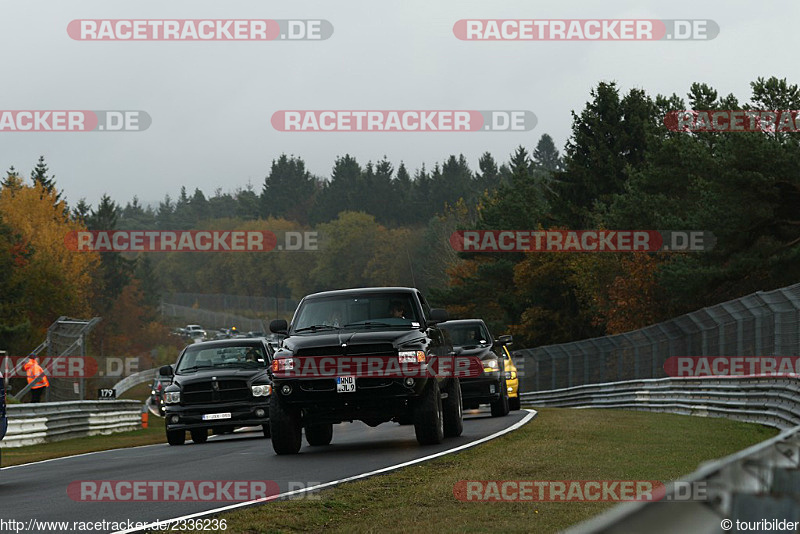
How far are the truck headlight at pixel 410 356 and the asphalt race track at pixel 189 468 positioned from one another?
109cm

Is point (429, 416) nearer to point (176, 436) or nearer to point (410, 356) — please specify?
A: point (410, 356)

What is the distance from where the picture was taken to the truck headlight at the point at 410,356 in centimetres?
1542

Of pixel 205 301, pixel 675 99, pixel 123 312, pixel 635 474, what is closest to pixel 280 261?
pixel 205 301

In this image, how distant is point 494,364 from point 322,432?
21.8ft

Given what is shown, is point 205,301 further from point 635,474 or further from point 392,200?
point 635,474

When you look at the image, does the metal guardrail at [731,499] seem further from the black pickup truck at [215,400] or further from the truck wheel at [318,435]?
the black pickup truck at [215,400]

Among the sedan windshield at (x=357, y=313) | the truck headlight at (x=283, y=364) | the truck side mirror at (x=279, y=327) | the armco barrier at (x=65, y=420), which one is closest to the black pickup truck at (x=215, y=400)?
the armco barrier at (x=65, y=420)

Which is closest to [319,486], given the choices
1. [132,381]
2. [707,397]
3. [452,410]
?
[452,410]

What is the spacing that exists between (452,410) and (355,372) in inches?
101

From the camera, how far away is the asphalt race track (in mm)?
10133

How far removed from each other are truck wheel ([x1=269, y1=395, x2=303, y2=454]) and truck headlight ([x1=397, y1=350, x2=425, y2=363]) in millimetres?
1509

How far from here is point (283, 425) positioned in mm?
15672

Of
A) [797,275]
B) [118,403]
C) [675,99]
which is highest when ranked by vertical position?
[675,99]

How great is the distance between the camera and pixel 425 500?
1001cm
